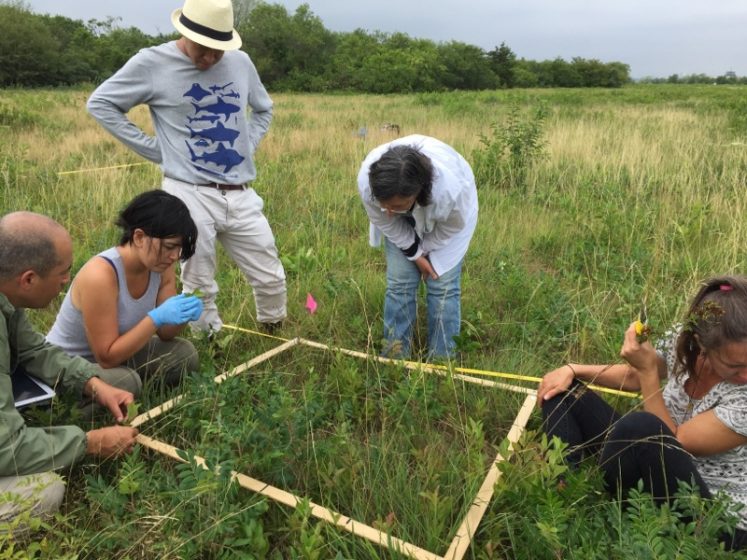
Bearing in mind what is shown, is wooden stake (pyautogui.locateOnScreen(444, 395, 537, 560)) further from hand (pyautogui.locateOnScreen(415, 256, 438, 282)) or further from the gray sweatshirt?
the gray sweatshirt

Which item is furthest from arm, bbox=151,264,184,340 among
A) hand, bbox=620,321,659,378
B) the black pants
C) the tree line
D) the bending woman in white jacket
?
the tree line

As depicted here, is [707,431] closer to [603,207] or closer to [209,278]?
[209,278]

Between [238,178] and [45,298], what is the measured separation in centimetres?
142

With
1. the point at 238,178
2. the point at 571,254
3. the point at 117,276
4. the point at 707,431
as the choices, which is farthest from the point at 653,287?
the point at 117,276

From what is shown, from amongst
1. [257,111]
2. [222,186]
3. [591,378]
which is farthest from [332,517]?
[257,111]

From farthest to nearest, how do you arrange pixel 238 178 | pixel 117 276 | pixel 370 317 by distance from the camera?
pixel 370 317 < pixel 238 178 < pixel 117 276

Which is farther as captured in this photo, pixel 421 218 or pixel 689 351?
pixel 421 218

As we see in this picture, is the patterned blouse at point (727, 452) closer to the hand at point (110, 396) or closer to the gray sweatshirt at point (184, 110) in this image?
the hand at point (110, 396)

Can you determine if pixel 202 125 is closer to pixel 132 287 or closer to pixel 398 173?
pixel 132 287

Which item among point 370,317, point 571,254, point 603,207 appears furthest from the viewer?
point 603,207

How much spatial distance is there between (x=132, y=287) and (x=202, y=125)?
1.06 meters

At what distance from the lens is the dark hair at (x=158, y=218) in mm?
2383

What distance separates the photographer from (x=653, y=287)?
3.76m

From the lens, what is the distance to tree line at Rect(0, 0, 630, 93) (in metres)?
35.8
